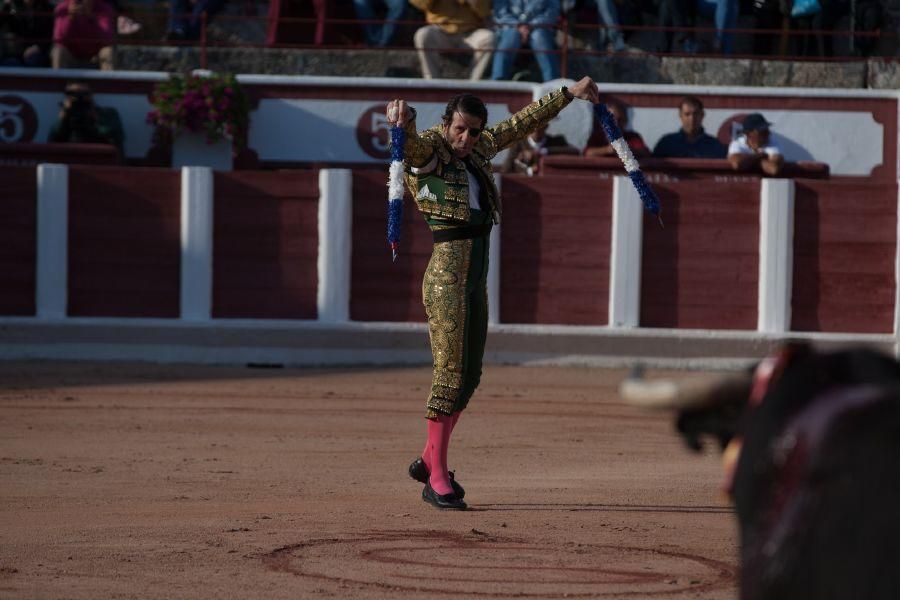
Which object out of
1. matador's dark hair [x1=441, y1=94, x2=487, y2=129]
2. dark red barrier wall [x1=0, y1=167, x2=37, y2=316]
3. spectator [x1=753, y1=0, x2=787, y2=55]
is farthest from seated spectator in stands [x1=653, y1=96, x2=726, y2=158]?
matador's dark hair [x1=441, y1=94, x2=487, y2=129]

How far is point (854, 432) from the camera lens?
1609mm

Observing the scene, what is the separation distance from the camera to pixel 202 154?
508 inches

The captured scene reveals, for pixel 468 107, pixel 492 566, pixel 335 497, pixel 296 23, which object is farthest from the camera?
pixel 296 23

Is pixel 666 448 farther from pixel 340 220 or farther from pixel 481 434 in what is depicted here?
pixel 340 220

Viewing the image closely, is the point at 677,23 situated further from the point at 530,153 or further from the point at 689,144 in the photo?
the point at 530,153

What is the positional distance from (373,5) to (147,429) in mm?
6295

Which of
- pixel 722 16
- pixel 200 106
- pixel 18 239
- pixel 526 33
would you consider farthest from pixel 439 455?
pixel 722 16

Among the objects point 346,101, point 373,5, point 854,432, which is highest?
point 373,5

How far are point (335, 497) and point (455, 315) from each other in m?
0.88

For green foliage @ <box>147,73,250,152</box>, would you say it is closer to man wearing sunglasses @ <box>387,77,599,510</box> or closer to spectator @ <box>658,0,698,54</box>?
spectator @ <box>658,0,698,54</box>

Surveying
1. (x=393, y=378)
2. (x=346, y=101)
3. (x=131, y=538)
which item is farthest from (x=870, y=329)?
(x=131, y=538)

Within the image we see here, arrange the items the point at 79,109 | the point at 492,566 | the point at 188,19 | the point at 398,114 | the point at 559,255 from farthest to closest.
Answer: the point at 188,19 → the point at 79,109 → the point at 559,255 → the point at 398,114 → the point at 492,566

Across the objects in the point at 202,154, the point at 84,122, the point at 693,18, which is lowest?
the point at 202,154

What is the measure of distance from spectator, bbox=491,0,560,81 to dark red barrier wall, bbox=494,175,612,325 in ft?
5.40
